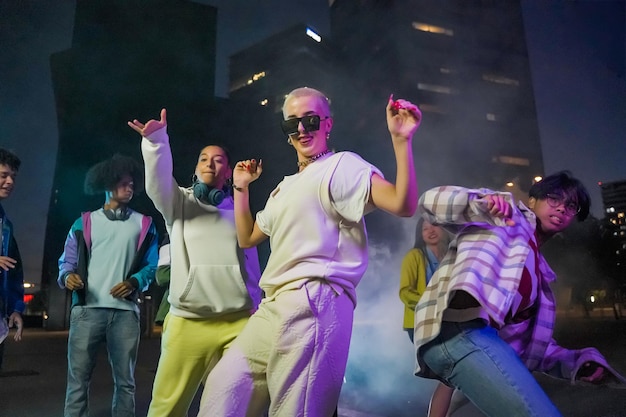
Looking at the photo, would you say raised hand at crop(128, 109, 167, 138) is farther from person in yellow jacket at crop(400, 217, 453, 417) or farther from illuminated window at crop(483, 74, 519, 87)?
illuminated window at crop(483, 74, 519, 87)

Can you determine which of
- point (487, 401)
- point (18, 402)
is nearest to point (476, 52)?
point (487, 401)

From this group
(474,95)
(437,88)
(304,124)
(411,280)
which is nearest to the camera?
(304,124)

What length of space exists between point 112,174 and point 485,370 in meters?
2.57

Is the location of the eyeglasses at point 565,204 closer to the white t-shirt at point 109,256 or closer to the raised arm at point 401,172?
the raised arm at point 401,172

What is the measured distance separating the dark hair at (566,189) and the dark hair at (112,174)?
8.14 feet

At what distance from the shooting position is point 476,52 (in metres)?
7.04

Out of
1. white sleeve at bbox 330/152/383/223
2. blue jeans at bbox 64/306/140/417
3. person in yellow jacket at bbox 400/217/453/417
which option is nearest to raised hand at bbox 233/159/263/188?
white sleeve at bbox 330/152/383/223

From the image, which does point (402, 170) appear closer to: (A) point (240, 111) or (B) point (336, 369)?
(B) point (336, 369)

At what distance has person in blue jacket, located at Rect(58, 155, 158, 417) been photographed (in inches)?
101

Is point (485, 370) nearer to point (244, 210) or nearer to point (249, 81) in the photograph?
point (244, 210)

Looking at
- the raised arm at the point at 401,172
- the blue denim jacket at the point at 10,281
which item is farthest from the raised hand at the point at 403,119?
the blue denim jacket at the point at 10,281

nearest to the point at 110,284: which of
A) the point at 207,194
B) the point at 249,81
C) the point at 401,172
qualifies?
the point at 207,194

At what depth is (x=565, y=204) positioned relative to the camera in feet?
5.81

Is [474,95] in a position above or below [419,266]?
above
